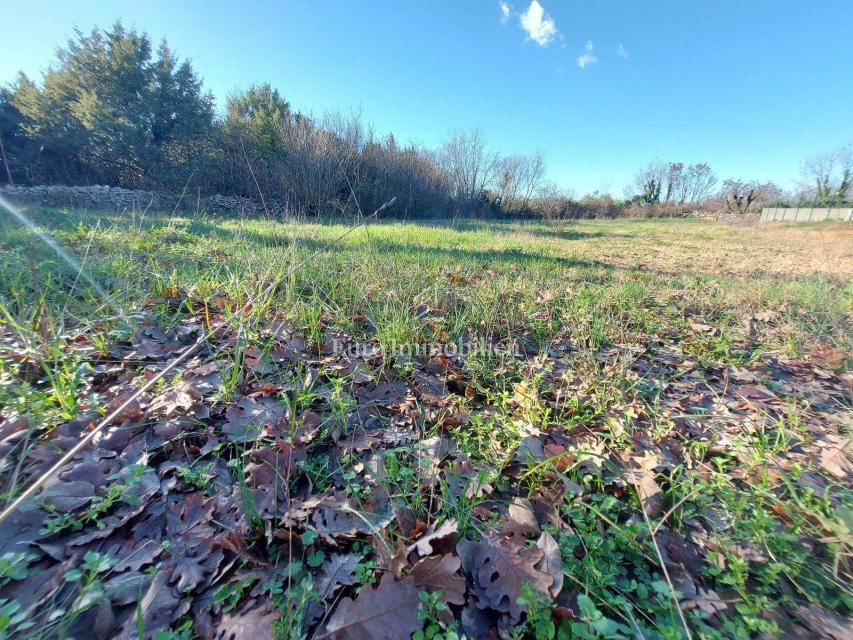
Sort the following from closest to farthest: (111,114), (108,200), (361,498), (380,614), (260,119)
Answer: (380,614) < (361,498) < (108,200) < (111,114) < (260,119)

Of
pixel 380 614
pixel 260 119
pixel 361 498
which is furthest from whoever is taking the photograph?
pixel 260 119

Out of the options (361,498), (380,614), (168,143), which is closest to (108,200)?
(168,143)

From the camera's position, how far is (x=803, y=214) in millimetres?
23344

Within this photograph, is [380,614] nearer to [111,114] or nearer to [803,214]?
[111,114]

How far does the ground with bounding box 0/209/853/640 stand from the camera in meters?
0.80

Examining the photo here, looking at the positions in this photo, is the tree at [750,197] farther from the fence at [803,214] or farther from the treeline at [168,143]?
the treeline at [168,143]

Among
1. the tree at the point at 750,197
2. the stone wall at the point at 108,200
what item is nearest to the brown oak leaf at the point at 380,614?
the stone wall at the point at 108,200

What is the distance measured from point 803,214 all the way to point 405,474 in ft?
118

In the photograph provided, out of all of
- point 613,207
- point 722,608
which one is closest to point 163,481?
point 722,608

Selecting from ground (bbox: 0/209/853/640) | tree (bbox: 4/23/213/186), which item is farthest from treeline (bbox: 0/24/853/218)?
ground (bbox: 0/209/853/640)

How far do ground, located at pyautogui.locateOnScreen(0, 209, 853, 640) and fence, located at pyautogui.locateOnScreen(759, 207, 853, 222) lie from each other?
2817 centimetres

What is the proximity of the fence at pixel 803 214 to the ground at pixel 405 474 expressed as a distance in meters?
28.2

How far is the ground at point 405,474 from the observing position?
0.80 m

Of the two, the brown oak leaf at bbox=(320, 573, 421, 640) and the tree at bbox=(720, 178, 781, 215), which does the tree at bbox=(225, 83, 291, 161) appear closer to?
the brown oak leaf at bbox=(320, 573, 421, 640)
